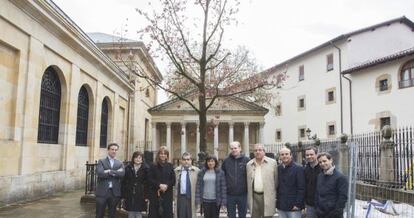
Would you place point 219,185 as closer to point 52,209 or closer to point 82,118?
point 52,209

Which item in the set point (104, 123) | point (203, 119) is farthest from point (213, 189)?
point (104, 123)

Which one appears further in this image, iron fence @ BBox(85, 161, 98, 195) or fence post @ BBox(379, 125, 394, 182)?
fence post @ BBox(379, 125, 394, 182)

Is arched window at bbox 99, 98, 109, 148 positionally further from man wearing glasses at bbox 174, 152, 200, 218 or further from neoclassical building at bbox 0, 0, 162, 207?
man wearing glasses at bbox 174, 152, 200, 218

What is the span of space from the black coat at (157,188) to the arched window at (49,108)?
7.46 metres

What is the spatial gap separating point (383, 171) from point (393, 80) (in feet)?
54.2

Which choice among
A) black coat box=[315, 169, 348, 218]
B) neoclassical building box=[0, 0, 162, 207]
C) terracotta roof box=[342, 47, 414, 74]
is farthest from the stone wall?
terracotta roof box=[342, 47, 414, 74]

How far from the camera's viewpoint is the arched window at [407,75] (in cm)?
2518

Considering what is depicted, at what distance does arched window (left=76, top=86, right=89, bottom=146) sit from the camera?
55.8 feet

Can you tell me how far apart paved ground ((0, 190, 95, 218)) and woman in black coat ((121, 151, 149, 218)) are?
2.83 m

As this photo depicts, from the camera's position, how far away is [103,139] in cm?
2094

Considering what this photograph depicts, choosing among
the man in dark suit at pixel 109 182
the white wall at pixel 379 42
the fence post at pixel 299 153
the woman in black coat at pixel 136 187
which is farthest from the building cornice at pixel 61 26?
the white wall at pixel 379 42

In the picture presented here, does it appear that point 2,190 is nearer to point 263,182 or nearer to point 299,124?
point 263,182

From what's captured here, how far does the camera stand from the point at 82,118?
17.5 metres

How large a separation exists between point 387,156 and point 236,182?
749 centimetres
